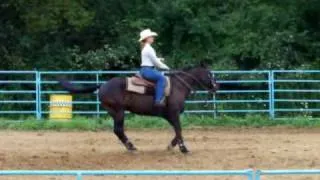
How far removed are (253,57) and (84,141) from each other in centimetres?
1286

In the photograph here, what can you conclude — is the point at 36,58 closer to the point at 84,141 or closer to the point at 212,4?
the point at 212,4

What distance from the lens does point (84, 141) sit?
701 inches

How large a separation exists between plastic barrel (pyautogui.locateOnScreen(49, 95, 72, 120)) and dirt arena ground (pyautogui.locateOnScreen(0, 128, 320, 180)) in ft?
11.1

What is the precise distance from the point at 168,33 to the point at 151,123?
10.3 metres

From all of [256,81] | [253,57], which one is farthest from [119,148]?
[253,57]

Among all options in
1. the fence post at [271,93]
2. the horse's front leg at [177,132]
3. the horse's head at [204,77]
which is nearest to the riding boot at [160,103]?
the horse's front leg at [177,132]

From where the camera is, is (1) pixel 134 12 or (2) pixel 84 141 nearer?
(2) pixel 84 141

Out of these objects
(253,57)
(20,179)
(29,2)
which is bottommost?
(20,179)

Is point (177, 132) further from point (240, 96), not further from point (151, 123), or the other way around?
point (240, 96)

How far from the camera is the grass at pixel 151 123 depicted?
21516mm

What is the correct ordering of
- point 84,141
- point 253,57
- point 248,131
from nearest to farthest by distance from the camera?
point 84,141, point 248,131, point 253,57

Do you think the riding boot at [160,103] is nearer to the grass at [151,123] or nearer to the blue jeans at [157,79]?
the blue jeans at [157,79]

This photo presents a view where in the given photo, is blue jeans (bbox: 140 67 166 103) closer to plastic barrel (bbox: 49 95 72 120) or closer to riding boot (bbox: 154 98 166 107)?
riding boot (bbox: 154 98 166 107)

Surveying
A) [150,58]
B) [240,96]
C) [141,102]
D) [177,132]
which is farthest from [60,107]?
[150,58]
